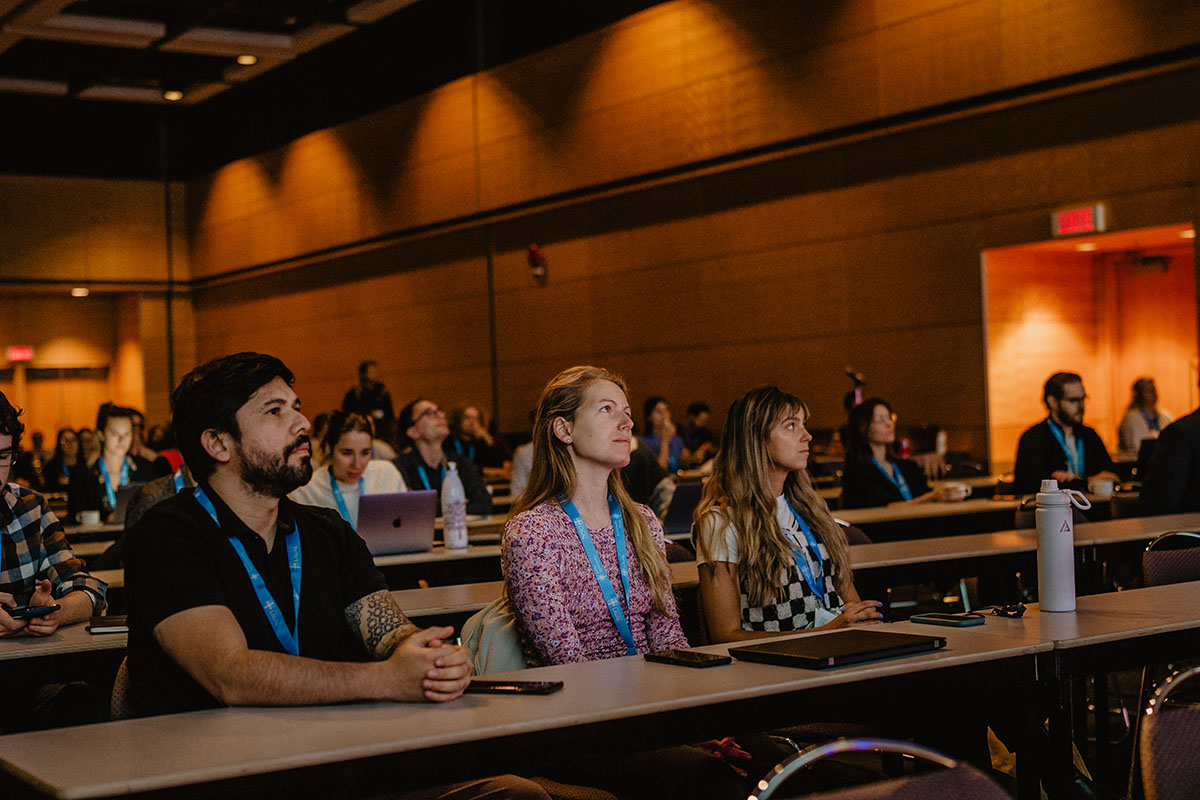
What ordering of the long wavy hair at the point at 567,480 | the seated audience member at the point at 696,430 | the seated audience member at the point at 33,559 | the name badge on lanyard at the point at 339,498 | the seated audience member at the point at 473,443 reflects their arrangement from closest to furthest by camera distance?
the long wavy hair at the point at 567,480 → the seated audience member at the point at 33,559 → the name badge on lanyard at the point at 339,498 → the seated audience member at the point at 473,443 → the seated audience member at the point at 696,430

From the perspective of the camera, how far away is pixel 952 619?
108 inches

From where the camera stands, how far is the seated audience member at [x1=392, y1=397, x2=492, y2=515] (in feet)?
21.6

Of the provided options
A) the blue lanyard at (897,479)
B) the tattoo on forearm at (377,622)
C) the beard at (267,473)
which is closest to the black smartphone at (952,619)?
the tattoo on forearm at (377,622)

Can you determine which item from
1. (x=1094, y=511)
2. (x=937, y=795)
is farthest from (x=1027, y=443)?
(x=937, y=795)

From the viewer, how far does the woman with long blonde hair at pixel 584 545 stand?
9.23ft

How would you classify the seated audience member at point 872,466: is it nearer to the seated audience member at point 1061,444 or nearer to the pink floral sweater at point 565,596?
the seated audience member at point 1061,444

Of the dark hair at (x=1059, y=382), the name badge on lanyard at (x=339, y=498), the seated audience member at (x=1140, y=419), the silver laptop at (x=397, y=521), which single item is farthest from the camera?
the seated audience member at (x=1140, y=419)

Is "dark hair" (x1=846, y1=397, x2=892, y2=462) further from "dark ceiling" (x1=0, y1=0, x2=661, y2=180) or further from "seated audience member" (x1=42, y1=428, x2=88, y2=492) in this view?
"dark ceiling" (x1=0, y1=0, x2=661, y2=180)

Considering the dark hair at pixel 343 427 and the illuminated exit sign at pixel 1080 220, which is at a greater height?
the illuminated exit sign at pixel 1080 220

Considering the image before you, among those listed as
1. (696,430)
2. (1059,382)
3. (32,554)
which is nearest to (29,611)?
(32,554)

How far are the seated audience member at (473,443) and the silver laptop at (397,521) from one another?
472cm

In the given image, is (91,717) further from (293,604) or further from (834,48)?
(834,48)

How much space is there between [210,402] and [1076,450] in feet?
17.1

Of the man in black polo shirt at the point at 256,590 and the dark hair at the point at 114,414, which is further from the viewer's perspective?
the dark hair at the point at 114,414
